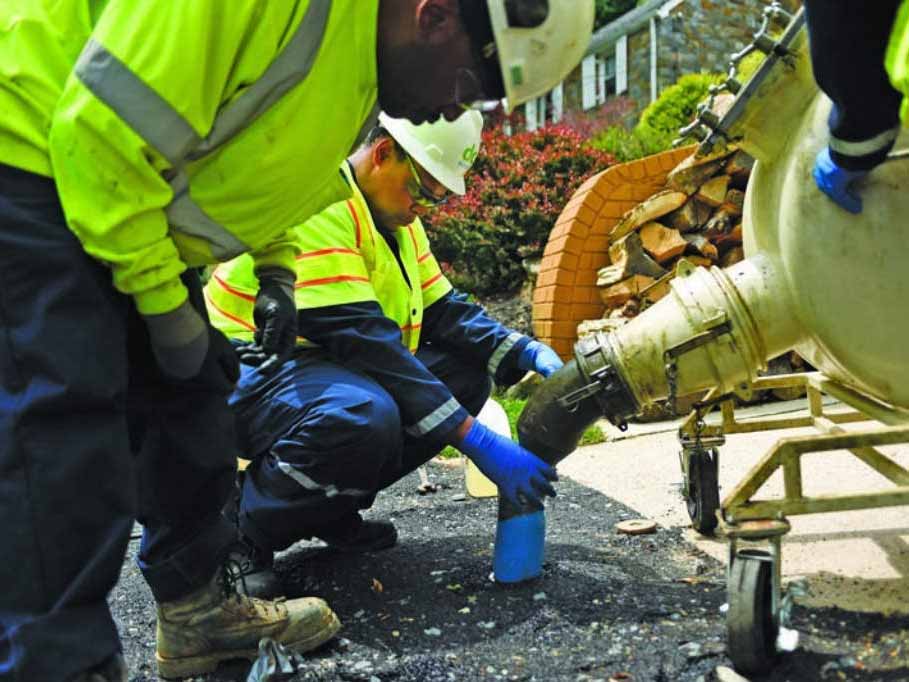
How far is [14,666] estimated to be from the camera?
1088 millimetres

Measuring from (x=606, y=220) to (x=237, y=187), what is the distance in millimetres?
3940

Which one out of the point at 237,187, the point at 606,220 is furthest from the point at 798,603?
the point at 606,220

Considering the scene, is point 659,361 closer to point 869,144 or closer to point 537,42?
point 869,144

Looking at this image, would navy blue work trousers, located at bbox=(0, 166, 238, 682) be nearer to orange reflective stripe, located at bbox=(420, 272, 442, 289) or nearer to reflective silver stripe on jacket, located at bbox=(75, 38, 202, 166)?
reflective silver stripe on jacket, located at bbox=(75, 38, 202, 166)

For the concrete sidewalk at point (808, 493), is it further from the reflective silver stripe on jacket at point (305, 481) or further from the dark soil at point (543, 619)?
the reflective silver stripe on jacket at point (305, 481)

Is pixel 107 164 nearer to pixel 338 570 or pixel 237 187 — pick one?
pixel 237 187

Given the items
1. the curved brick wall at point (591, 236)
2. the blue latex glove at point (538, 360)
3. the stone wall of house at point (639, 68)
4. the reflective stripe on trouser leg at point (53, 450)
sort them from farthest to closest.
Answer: the stone wall of house at point (639, 68)
the curved brick wall at point (591, 236)
the blue latex glove at point (538, 360)
the reflective stripe on trouser leg at point (53, 450)

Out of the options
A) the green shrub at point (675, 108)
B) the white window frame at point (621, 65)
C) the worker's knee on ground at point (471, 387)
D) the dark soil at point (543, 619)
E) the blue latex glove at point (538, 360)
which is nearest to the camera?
the dark soil at point (543, 619)

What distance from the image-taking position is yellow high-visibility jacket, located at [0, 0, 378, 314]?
1.14 metres

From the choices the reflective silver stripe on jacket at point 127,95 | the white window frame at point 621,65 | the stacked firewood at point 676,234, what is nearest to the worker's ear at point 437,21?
the reflective silver stripe on jacket at point 127,95

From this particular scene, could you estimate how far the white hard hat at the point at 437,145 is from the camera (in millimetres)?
2410

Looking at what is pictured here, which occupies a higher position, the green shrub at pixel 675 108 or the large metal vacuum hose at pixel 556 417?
the green shrub at pixel 675 108

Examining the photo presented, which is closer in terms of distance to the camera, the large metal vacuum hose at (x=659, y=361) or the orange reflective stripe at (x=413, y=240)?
the large metal vacuum hose at (x=659, y=361)

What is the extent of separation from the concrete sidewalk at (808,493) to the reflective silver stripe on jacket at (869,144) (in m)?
0.99
